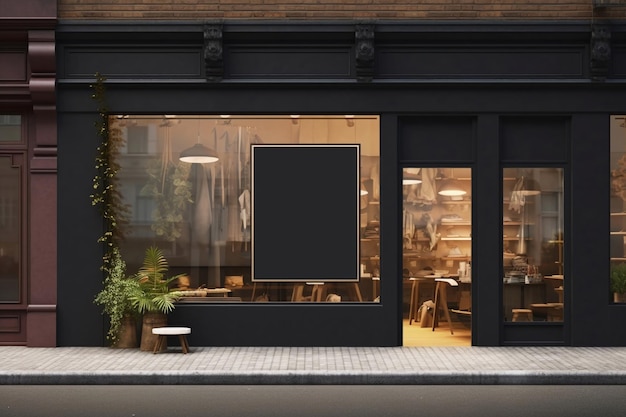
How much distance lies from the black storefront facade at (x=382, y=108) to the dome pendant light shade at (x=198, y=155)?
0.60 m

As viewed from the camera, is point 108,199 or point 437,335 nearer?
point 108,199

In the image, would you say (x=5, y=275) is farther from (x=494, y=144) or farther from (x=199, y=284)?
(x=494, y=144)

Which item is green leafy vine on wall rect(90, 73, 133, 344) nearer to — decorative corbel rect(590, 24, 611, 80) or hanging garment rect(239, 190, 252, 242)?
hanging garment rect(239, 190, 252, 242)

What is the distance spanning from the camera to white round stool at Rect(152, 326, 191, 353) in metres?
14.0

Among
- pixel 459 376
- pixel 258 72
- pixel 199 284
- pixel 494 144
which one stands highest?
pixel 258 72

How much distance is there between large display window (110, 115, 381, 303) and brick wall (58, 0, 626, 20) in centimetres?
163

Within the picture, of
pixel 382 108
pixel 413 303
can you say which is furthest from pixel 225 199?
pixel 413 303

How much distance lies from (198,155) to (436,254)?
4.17 metres

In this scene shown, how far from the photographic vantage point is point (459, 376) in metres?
12.3

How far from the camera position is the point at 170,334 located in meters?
14.1

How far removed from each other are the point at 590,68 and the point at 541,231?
8.82 feet

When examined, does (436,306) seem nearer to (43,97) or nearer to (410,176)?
(410,176)

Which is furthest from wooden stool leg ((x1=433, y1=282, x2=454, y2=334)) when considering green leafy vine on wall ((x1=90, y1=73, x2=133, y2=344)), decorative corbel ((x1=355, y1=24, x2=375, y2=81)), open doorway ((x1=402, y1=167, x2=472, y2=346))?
green leafy vine on wall ((x1=90, y1=73, x2=133, y2=344))

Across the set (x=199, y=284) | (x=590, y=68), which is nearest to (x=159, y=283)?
(x=199, y=284)
